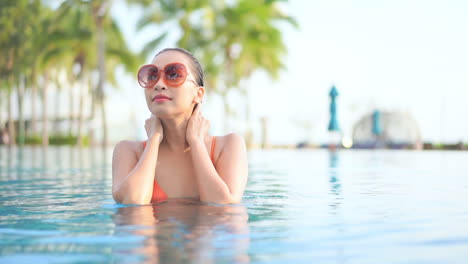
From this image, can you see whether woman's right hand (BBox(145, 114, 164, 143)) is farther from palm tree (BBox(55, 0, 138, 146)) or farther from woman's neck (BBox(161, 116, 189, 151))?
palm tree (BBox(55, 0, 138, 146))

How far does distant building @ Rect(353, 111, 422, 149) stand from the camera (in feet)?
109

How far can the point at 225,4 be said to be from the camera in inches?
1310

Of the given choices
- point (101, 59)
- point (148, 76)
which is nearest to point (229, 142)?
point (148, 76)

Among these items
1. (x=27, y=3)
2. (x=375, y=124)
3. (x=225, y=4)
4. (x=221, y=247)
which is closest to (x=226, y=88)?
(x=225, y=4)

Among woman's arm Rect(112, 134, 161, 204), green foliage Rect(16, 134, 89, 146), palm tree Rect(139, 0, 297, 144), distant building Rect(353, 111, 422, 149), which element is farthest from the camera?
green foliage Rect(16, 134, 89, 146)

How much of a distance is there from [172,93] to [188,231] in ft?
3.51

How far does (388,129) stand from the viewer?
37.7m

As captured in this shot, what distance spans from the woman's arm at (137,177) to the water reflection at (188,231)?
3.2 inches

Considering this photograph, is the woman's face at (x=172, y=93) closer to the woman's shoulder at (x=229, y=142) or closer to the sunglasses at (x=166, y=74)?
the sunglasses at (x=166, y=74)

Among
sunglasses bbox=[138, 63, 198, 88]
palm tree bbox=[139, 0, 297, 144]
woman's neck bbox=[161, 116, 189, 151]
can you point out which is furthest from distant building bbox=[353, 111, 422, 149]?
sunglasses bbox=[138, 63, 198, 88]

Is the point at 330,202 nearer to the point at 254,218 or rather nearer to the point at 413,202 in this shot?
the point at 413,202

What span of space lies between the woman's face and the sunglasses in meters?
0.03

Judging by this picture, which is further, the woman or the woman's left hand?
the woman's left hand

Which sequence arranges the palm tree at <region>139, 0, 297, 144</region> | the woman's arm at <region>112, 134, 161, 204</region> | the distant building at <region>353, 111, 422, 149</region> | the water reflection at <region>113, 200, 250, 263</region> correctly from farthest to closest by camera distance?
the distant building at <region>353, 111, 422, 149</region>, the palm tree at <region>139, 0, 297, 144</region>, the woman's arm at <region>112, 134, 161, 204</region>, the water reflection at <region>113, 200, 250, 263</region>
